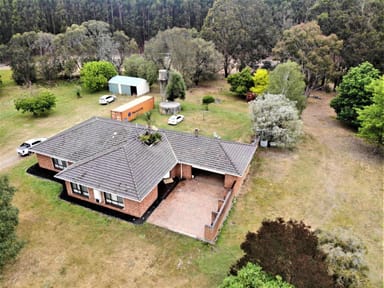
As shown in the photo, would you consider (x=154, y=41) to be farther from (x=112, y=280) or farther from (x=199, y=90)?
(x=112, y=280)

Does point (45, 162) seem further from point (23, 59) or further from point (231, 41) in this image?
point (231, 41)

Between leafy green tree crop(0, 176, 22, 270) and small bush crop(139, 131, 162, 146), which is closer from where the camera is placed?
leafy green tree crop(0, 176, 22, 270)

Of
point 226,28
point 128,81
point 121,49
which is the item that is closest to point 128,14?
point 121,49

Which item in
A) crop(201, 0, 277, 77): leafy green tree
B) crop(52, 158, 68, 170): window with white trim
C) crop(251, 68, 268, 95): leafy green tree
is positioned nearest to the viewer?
crop(52, 158, 68, 170): window with white trim

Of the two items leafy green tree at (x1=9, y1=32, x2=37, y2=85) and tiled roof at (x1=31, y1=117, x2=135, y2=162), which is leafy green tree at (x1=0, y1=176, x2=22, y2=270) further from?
leafy green tree at (x1=9, y1=32, x2=37, y2=85)

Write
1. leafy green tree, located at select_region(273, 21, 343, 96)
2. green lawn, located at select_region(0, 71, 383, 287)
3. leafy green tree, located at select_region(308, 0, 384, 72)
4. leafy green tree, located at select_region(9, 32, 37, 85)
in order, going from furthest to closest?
1. leafy green tree, located at select_region(9, 32, 37, 85)
2. leafy green tree, located at select_region(308, 0, 384, 72)
3. leafy green tree, located at select_region(273, 21, 343, 96)
4. green lawn, located at select_region(0, 71, 383, 287)

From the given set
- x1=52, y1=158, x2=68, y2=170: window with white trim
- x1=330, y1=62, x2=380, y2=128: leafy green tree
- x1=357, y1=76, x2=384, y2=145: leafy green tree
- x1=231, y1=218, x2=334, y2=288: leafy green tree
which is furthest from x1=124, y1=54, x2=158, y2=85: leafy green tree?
x1=231, y1=218, x2=334, y2=288: leafy green tree
